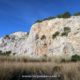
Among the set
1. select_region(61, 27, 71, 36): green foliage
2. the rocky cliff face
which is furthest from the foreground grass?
select_region(61, 27, 71, 36): green foliage

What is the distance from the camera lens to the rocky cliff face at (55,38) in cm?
4284

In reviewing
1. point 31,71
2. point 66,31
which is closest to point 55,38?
point 66,31

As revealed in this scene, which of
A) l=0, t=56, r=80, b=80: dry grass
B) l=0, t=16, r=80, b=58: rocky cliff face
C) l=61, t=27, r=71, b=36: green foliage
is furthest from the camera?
l=61, t=27, r=71, b=36: green foliage

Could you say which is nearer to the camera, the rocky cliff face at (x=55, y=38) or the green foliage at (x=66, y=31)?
the rocky cliff face at (x=55, y=38)

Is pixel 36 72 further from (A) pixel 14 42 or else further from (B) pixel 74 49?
(A) pixel 14 42

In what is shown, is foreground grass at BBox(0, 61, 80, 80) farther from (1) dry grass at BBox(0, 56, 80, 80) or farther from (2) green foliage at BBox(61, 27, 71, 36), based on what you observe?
(2) green foliage at BBox(61, 27, 71, 36)

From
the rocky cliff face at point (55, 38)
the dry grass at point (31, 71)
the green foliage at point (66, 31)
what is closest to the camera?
the dry grass at point (31, 71)

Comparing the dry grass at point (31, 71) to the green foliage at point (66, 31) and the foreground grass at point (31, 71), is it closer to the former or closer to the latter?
the foreground grass at point (31, 71)

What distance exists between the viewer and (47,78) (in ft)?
49.3

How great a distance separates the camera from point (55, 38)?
47156mm

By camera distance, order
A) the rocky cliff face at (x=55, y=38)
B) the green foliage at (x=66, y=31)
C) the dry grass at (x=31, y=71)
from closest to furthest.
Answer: the dry grass at (x=31, y=71) < the rocky cliff face at (x=55, y=38) < the green foliage at (x=66, y=31)

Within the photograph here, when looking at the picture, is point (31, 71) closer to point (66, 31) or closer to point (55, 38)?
point (66, 31)

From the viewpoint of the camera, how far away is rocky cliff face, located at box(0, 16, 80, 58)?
4284cm

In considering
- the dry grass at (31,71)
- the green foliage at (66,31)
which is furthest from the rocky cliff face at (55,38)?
the dry grass at (31,71)
